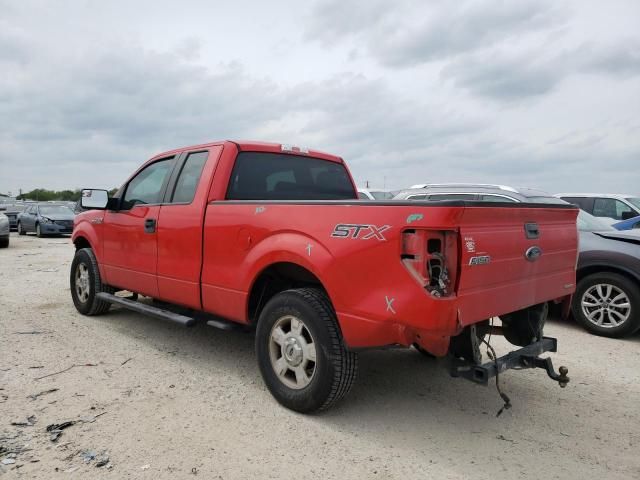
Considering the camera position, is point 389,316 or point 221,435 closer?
point 389,316

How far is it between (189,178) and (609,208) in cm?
1023

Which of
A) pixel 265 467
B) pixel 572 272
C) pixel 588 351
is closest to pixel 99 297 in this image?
→ pixel 265 467

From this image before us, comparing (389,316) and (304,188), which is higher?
(304,188)

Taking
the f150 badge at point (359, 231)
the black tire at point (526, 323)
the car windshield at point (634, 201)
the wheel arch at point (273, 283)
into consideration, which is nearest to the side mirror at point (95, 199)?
the wheel arch at point (273, 283)

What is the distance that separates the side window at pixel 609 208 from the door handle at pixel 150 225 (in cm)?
1017

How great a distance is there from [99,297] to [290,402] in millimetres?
3161

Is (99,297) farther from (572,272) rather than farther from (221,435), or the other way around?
(572,272)

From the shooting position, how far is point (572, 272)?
3971 millimetres

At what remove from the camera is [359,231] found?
10.1 feet

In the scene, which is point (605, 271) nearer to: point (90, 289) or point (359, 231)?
point (359, 231)

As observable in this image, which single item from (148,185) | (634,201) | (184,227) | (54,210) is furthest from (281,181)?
(54,210)

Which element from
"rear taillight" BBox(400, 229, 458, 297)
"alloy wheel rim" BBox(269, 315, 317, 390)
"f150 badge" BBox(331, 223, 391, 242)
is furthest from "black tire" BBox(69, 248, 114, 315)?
"rear taillight" BBox(400, 229, 458, 297)

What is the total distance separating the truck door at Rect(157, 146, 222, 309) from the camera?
4344mm

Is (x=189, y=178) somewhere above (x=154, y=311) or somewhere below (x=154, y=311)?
above
